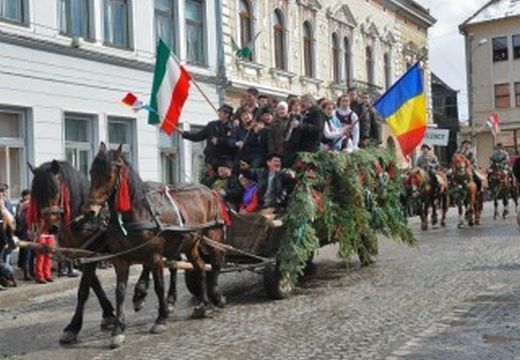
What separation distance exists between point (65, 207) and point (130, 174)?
71cm

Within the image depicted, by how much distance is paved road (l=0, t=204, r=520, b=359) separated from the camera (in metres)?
7.24

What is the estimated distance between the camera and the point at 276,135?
10562mm

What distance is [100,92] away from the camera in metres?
19.6

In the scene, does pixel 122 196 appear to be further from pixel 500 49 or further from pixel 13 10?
pixel 500 49

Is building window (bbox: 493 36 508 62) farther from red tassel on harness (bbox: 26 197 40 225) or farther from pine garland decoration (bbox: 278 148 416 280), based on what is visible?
red tassel on harness (bbox: 26 197 40 225)

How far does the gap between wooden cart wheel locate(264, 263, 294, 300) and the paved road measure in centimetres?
20

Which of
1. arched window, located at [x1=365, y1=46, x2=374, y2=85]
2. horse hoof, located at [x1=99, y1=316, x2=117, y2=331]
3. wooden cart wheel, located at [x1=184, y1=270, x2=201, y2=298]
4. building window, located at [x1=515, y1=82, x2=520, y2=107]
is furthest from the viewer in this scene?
building window, located at [x1=515, y1=82, x2=520, y2=107]

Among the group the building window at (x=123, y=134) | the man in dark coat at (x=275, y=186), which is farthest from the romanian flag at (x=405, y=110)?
the building window at (x=123, y=134)

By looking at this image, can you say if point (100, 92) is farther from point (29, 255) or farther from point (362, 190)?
point (362, 190)

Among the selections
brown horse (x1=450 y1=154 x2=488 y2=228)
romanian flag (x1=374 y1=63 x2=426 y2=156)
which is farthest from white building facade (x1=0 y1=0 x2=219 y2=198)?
romanian flag (x1=374 y1=63 x2=426 y2=156)

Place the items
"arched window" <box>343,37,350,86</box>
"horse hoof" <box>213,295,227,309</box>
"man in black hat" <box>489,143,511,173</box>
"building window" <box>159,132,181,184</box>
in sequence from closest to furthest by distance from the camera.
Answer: "horse hoof" <box>213,295,227,309</box>
"building window" <box>159,132,181,184</box>
"man in black hat" <box>489,143,511,173</box>
"arched window" <box>343,37,350,86</box>

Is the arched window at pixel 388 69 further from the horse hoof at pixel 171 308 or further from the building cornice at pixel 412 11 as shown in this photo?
the horse hoof at pixel 171 308

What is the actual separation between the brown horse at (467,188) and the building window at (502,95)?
3611 centimetres

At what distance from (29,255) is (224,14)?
12.5 m
